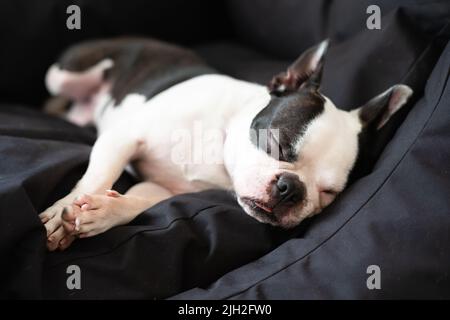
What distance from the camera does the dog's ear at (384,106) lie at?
1778mm

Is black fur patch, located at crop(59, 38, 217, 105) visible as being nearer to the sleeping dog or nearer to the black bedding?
the sleeping dog

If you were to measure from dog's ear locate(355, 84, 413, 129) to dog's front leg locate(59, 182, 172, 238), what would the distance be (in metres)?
0.78

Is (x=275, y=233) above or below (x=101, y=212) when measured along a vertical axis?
below

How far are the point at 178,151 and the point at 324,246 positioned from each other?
68 centimetres

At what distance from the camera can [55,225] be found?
4.75 feet

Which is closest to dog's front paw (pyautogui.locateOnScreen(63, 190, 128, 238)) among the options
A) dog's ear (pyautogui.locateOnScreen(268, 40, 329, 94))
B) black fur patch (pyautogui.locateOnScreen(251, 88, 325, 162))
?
black fur patch (pyautogui.locateOnScreen(251, 88, 325, 162))

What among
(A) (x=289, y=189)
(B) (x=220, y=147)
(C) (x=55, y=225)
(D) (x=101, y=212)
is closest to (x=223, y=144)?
(B) (x=220, y=147)

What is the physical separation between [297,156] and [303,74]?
1.29 ft

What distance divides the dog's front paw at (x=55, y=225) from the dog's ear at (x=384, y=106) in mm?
1017

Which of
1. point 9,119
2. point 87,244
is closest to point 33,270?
point 87,244

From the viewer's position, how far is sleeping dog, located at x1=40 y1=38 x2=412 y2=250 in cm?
158

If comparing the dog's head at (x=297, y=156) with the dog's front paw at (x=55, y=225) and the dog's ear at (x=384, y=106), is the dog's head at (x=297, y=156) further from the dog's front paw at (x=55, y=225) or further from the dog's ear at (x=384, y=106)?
the dog's front paw at (x=55, y=225)

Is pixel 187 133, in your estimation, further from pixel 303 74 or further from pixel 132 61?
pixel 132 61
